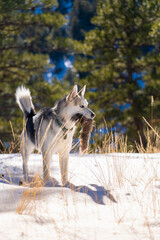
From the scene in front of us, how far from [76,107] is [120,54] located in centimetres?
874

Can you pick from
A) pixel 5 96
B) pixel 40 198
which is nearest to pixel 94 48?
pixel 5 96

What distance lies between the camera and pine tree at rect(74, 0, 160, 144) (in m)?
10.8

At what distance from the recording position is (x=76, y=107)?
3.33 meters

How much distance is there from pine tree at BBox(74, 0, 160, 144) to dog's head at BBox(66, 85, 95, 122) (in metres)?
7.02

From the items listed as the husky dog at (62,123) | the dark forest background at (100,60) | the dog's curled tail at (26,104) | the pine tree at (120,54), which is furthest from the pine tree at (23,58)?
the husky dog at (62,123)

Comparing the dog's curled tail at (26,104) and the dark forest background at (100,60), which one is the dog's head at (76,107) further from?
the dark forest background at (100,60)

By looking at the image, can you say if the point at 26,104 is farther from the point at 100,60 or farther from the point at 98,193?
the point at 100,60

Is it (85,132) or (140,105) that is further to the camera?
(140,105)

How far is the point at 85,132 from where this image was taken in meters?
3.52

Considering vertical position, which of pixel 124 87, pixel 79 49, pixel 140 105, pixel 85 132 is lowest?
pixel 85 132

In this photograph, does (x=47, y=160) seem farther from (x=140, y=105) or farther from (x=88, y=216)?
(x=140, y=105)

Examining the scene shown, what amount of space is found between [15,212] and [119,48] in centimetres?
1021

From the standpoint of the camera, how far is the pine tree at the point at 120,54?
10797 millimetres

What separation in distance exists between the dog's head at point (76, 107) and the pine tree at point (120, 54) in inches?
276
